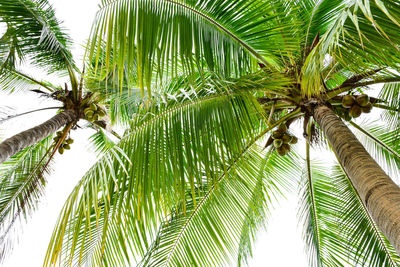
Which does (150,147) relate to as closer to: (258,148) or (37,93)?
(258,148)

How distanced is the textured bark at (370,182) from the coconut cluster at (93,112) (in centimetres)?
357

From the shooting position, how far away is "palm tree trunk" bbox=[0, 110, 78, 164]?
4059mm

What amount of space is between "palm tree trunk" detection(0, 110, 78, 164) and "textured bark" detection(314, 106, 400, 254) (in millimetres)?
3155

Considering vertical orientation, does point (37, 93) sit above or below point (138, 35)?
below

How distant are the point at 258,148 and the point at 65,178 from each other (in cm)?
801

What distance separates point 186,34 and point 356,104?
1765 mm

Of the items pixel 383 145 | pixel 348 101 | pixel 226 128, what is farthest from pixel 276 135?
pixel 383 145

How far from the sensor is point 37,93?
607 cm

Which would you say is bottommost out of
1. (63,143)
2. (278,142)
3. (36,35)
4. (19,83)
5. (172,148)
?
(63,143)

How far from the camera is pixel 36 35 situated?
17.2 ft

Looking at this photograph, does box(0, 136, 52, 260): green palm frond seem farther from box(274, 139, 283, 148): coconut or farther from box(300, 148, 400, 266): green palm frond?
box(300, 148, 400, 266): green palm frond

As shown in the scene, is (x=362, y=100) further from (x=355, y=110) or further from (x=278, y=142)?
(x=278, y=142)

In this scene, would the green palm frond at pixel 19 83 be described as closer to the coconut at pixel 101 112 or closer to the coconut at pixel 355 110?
the coconut at pixel 101 112

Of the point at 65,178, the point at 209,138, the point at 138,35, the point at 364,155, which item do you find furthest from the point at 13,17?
the point at 65,178
